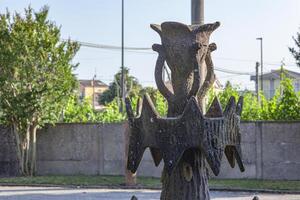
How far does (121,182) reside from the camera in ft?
54.3

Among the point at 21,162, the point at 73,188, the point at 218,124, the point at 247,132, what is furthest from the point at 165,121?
the point at 21,162

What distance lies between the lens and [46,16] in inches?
739

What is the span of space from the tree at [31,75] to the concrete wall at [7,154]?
1.51ft

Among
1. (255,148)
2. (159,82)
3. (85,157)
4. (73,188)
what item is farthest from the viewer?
(85,157)

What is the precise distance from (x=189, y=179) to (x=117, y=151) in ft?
44.2

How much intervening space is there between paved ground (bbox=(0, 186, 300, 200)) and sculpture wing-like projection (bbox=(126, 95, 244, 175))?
321 inches

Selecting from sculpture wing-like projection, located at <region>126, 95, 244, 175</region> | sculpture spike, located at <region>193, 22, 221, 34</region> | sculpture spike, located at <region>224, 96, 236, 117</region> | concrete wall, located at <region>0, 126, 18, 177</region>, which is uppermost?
sculpture spike, located at <region>193, 22, 221, 34</region>

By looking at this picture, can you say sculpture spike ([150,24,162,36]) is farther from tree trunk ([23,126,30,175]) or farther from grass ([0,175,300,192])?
tree trunk ([23,126,30,175])

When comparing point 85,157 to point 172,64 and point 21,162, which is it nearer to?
point 21,162

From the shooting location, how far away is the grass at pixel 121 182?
51.3 ft

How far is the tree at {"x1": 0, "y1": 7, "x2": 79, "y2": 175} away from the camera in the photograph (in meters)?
18.0

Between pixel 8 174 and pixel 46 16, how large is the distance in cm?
486

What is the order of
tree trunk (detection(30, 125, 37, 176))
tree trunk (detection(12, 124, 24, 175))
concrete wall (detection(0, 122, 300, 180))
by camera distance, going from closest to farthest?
concrete wall (detection(0, 122, 300, 180))
tree trunk (detection(12, 124, 24, 175))
tree trunk (detection(30, 125, 37, 176))

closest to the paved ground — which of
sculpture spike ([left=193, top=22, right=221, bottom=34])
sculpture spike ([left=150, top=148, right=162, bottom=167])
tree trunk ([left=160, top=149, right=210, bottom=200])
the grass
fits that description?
the grass
